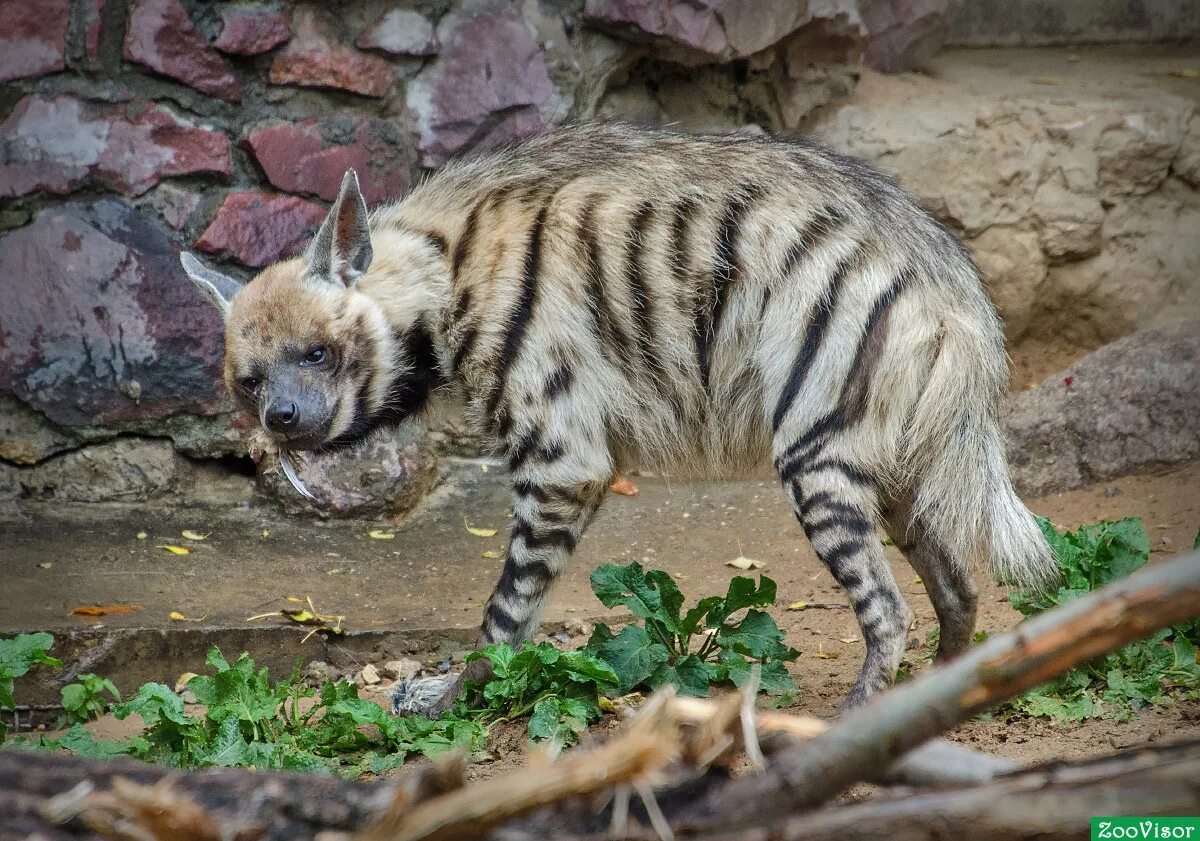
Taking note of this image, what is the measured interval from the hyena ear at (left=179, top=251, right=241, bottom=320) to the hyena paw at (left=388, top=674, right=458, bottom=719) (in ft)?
3.86

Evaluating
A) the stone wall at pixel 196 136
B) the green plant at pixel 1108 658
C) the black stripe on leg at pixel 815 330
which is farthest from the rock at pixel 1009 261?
the black stripe on leg at pixel 815 330

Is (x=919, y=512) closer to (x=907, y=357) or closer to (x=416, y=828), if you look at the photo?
(x=907, y=357)

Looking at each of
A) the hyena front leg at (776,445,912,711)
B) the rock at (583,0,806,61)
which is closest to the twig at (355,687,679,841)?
the hyena front leg at (776,445,912,711)

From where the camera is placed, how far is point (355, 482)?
16.5 ft

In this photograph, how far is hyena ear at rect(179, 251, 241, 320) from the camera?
12.4 ft

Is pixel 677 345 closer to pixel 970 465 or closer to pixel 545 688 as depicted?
pixel 970 465

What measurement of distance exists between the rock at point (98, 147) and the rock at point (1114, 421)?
3.25 metres

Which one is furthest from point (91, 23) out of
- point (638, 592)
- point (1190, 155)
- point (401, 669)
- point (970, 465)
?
point (1190, 155)

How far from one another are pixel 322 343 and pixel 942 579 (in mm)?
1804

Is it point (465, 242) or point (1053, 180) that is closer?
point (465, 242)

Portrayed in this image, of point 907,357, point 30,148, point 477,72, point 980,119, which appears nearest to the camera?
point 907,357

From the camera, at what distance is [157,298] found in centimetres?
495

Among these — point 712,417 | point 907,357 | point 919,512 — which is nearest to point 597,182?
point 712,417

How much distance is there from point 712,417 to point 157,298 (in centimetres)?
244
